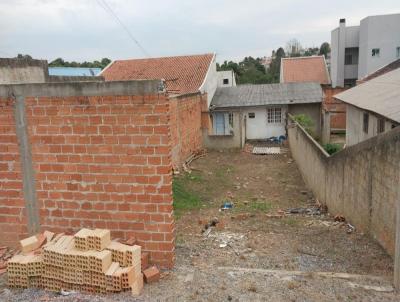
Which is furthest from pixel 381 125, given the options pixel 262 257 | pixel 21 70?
pixel 21 70

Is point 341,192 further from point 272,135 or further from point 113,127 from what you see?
point 272,135

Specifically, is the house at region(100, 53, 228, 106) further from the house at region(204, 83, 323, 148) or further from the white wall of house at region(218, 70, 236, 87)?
the white wall of house at region(218, 70, 236, 87)

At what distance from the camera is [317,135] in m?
23.9

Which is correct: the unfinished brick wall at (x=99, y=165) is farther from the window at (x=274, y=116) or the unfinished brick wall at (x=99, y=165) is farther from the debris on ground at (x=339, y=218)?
the window at (x=274, y=116)

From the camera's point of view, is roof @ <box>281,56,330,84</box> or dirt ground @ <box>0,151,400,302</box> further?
roof @ <box>281,56,330,84</box>

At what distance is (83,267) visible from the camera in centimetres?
389

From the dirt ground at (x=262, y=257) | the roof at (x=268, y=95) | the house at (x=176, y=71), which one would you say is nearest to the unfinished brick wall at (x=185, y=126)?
the house at (x=176, y=71)

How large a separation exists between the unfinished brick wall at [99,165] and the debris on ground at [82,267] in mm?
509

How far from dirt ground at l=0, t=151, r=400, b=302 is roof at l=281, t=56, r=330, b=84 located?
77.3 feet

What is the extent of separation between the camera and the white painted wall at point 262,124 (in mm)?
24156

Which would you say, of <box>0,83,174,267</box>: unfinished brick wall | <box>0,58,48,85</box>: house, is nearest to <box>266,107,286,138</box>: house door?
<box>0,58,48,85</box>: house

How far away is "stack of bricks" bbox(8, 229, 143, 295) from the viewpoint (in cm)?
387

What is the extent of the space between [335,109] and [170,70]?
1174 centimetres

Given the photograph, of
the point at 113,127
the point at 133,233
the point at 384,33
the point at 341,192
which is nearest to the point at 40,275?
the point at 133,233
